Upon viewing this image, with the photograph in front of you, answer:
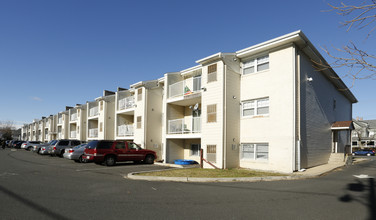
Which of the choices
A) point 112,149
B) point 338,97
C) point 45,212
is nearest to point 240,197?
point 45,212

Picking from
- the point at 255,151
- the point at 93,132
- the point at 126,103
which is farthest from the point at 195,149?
the point at 93,132

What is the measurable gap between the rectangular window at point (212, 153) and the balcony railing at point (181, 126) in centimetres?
246

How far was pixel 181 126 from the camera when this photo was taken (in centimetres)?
1917

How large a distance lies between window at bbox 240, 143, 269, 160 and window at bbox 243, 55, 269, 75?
461 centimetres

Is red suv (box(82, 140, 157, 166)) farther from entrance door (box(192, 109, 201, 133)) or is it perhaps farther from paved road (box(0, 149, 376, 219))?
paved road (box(0, 149, 376, 219))

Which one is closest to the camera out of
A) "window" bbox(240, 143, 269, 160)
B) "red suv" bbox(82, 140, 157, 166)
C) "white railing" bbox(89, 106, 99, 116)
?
"window" bbox(240, 143, 269, 160)

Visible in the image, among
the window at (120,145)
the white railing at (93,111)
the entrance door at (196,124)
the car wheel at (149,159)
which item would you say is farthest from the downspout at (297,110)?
the white railing at (93,111)

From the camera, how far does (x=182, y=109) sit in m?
20.9

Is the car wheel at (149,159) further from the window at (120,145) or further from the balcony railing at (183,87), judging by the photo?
the balcony railing at (183,87)

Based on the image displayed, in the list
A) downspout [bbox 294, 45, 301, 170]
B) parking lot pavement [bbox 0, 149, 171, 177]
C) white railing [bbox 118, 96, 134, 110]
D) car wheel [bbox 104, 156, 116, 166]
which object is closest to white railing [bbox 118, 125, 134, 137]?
white railing [bbox 118, 96, 134, 110]

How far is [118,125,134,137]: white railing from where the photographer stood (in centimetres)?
2443

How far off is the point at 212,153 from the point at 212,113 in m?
2.45

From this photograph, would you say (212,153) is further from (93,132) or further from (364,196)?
(93,132)

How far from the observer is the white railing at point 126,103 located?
25059 millimetres
